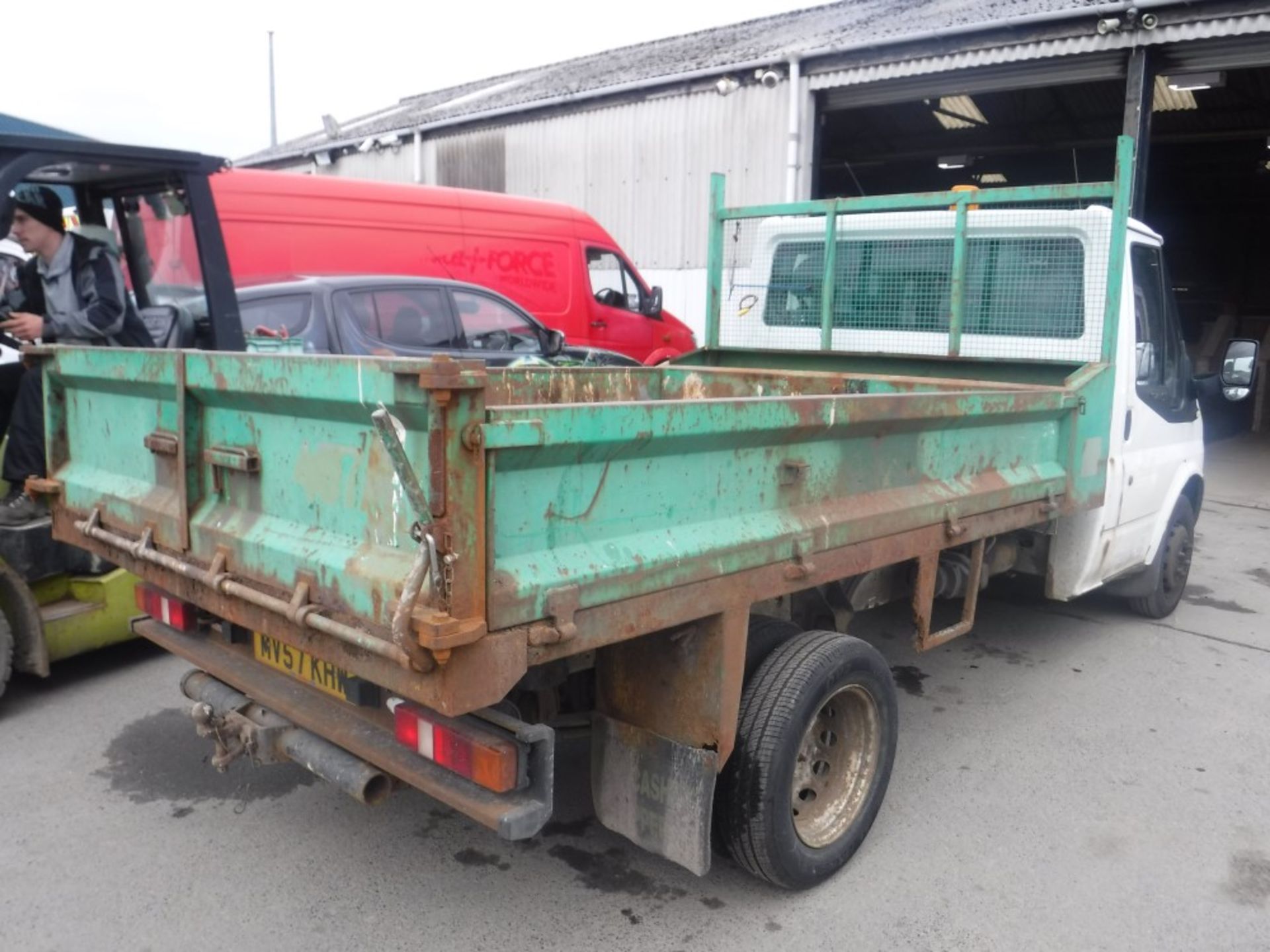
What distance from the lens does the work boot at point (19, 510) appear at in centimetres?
423

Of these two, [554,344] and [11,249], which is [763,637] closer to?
[11,249]

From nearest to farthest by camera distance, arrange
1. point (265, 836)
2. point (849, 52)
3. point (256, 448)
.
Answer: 1. point (256, 448)
2. point (265, 836)
3. point (849, 52)

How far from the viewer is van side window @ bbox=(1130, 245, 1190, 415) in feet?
16.1

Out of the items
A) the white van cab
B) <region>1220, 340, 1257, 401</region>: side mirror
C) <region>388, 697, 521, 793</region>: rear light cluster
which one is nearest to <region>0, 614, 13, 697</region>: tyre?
<region>388, 697, 521, 793</region>: rear light cluster

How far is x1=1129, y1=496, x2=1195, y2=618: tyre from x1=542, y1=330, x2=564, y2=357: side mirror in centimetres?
454

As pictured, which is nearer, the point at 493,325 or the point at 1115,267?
the point at 1115,267

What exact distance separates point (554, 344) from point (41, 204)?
4439 mm

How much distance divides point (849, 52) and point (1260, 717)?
8934mm

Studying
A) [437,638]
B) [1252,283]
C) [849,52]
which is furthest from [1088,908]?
[1252,283]

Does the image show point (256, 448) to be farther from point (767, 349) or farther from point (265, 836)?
point (767, 349)

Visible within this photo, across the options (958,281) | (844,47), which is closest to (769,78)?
(844,47)

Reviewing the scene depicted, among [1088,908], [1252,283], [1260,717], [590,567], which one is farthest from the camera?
[1252,283]

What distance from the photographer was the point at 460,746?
2420mm

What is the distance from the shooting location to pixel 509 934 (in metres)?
2.93
